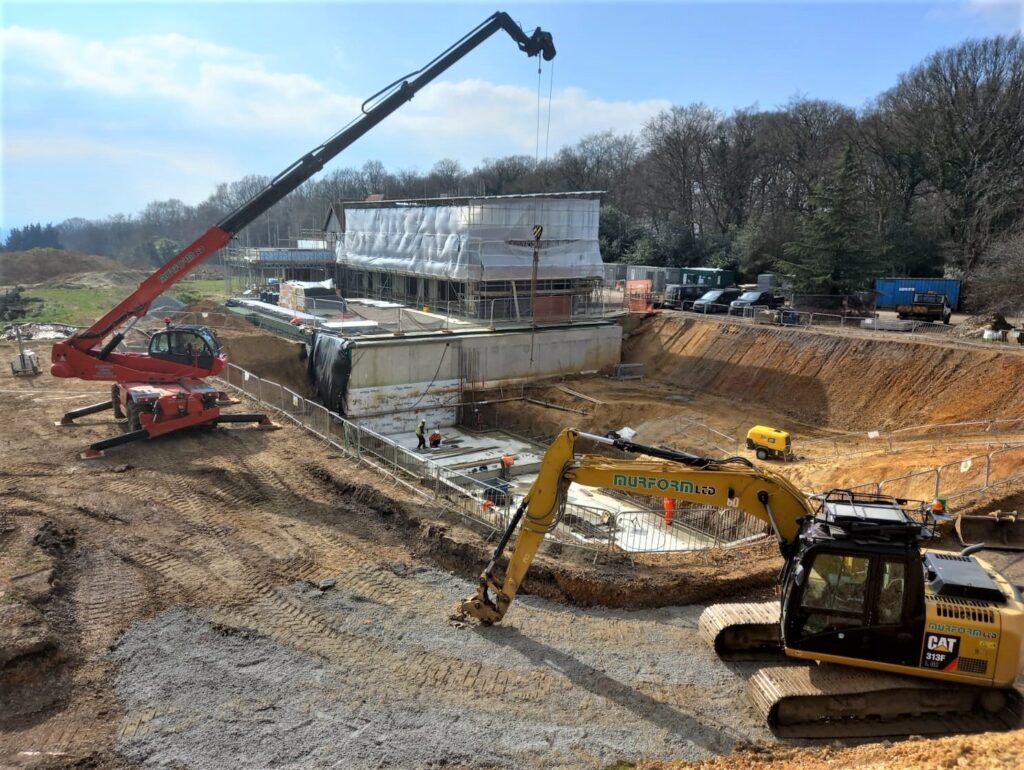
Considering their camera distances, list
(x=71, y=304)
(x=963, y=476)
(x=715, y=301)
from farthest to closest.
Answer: (x=71, y=304) → (x=715, y=301) → (x=963, y=476)

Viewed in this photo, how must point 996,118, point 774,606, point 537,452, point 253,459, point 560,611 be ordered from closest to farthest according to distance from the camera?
point 774,606 → point 560,611 → point 253,459 → point 537,452 → point 996,118

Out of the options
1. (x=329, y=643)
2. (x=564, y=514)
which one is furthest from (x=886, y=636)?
(x=329, y=643)

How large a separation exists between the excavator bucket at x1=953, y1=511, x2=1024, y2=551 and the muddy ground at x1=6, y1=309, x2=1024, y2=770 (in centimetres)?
80

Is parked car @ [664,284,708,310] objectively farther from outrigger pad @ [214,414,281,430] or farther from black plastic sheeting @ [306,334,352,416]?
outrigger pad @ [214,414,281,430]

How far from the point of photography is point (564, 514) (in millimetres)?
14625

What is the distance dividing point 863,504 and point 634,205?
62.0 meters

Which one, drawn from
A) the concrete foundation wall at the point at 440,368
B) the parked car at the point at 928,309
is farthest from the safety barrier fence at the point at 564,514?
the parked car at the point at 928,309

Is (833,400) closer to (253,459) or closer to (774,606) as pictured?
(774,606)

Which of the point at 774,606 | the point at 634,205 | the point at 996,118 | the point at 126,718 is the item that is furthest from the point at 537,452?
the point at 634,205

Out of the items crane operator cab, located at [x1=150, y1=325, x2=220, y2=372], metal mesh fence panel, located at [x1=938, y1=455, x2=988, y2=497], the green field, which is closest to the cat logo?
metal mesh fence panel, located at [x1=938, y1=455, x2=988, y2=497]

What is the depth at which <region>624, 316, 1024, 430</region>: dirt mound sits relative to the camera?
23.2 metres

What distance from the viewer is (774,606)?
1030 cm

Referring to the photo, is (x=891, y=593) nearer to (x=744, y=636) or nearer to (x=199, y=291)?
(x=744, y=636)

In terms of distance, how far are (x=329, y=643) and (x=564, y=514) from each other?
19.6ft
